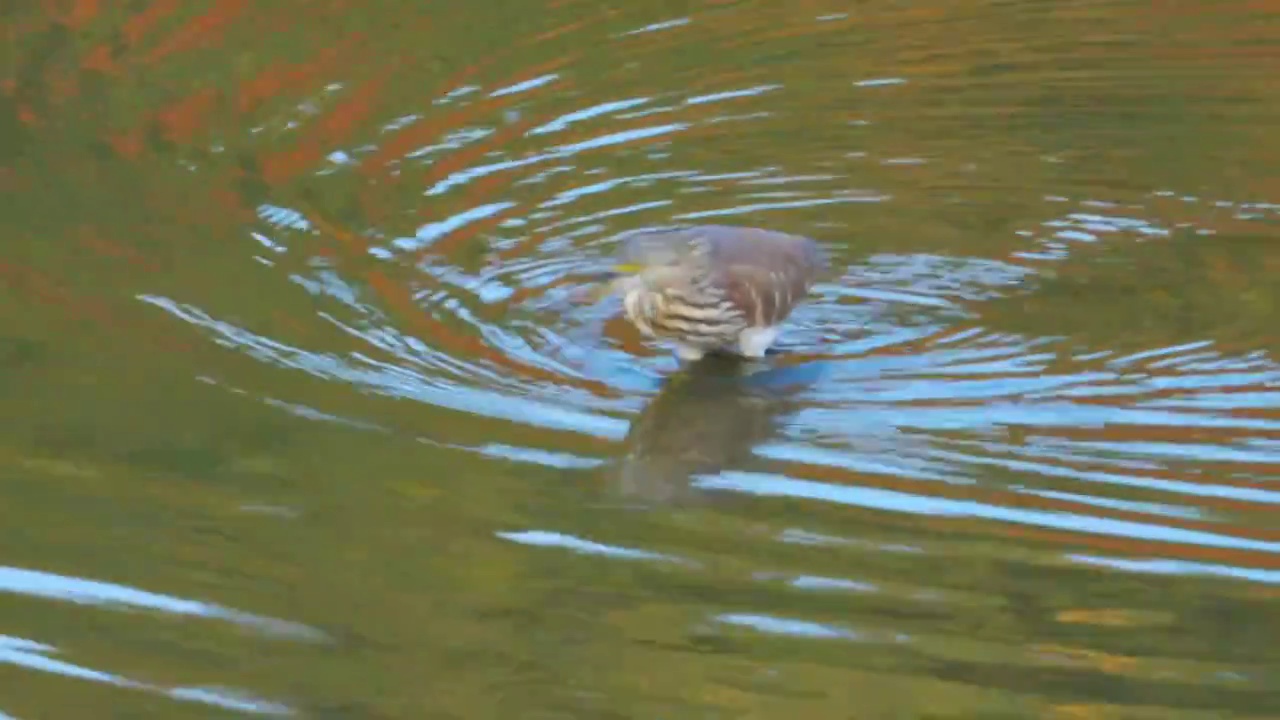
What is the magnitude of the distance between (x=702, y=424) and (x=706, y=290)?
435mm

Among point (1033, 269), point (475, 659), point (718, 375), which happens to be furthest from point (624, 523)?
point (1033, 269)

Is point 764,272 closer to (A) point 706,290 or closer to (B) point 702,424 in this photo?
(A) point 706,290

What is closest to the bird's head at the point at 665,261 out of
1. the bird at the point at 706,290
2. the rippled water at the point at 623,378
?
the bird at the point at 706,290

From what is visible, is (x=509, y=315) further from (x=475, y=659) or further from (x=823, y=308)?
(x=475, y=659)

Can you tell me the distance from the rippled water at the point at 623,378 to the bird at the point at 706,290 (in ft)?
0.42

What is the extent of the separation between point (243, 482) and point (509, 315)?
4.76ft

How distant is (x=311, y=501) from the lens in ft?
18.3

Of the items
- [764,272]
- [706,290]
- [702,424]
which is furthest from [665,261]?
[702,424]

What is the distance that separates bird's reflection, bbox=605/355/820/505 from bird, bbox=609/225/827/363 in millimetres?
107

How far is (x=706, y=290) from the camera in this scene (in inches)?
252

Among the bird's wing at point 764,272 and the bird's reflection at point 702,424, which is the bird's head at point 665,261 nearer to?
the bird's wing at point 764,272

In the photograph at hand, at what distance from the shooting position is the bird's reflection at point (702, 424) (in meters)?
5.74

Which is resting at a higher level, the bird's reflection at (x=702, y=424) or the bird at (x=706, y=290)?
the bird at (x=706, y=290)

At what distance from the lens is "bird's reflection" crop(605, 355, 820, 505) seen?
574 centimetres
